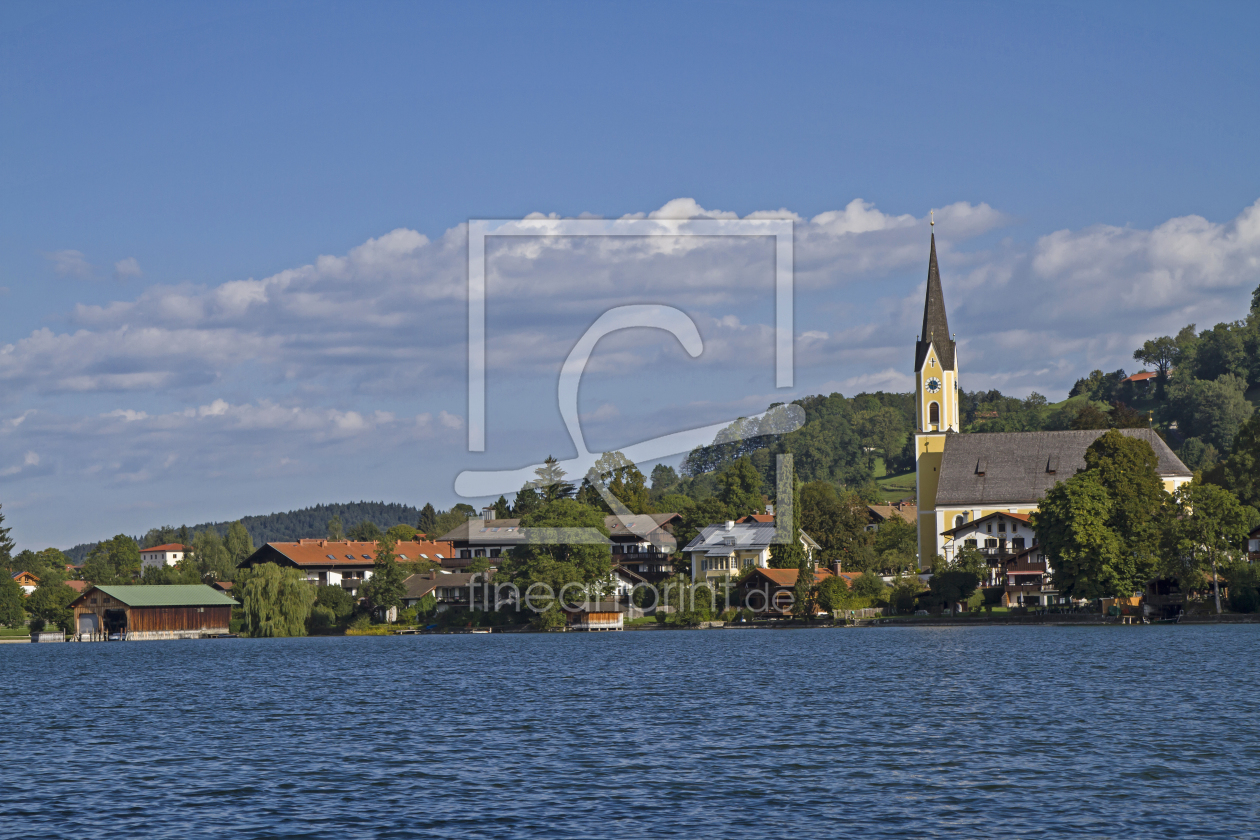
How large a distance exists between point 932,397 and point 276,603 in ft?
229

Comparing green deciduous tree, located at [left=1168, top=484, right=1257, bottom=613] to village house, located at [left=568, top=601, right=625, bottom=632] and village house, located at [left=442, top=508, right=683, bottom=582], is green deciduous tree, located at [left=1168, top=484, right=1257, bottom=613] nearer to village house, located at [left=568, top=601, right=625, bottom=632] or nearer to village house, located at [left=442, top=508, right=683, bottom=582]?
village house, located at [left=568, top=601, right=625, bottom=632]

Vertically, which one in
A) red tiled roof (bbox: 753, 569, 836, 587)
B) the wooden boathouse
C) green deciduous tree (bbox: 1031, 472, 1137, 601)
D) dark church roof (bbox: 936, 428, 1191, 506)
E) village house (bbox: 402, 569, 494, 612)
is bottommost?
the wooden boathouse

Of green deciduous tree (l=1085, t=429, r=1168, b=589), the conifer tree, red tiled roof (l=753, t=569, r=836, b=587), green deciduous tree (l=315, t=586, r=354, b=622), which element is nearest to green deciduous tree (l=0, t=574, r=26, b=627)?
green deciduous tree (l=315, t=586, r=354, b=622)

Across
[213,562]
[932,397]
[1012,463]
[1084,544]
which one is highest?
[932,397]

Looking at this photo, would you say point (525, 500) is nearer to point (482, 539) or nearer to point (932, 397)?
point (482, 539)

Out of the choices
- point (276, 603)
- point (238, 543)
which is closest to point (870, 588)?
point (276, 603)

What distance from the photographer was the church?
12200 cm

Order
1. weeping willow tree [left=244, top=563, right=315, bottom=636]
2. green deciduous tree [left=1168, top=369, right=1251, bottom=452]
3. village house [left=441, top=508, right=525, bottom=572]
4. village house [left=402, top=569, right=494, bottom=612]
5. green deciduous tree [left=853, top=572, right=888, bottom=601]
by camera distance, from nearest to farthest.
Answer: green deciduous tree [left=853, top=572, right=888, bottom=601]
weeping willow tree [left=244, top=563, right=315, bottom=636]
village house [left=402, top=569, right=494, bottom=612]
village house [left=441, top=508, right=525, bottom=572]
green deciduous tree [left=1168, top=369, right=1251, bottom=452]

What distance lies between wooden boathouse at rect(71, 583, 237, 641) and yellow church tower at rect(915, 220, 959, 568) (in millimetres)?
72217

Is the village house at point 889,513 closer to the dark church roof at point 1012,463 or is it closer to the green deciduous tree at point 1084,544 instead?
the dark church roof at point 1012,463

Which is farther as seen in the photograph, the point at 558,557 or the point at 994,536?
the point at 994,536

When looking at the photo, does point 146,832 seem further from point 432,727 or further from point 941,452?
point 941,452

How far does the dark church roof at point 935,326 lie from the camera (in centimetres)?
13338

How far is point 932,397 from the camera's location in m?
136
